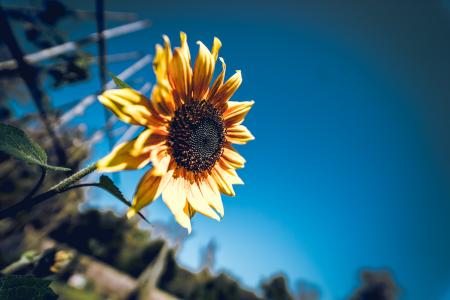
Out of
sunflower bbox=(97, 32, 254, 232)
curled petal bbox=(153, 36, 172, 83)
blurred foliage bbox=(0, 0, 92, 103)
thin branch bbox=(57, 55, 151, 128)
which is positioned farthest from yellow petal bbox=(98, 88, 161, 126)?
thin branch bbox=(57, 55, 151, 128)

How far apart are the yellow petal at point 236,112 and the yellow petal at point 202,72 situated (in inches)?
7.1

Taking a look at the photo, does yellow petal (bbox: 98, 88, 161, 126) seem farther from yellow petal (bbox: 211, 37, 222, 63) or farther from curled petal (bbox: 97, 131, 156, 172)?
yellow petal (bbox: 211, 37, 222, 63)

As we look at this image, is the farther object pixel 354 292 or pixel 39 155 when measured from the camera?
pixel 354 292

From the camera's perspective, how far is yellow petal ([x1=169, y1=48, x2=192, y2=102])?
3.39 feet

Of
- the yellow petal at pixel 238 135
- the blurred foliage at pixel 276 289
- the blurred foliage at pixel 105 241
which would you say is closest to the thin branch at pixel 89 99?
the yellow petal at pixel 238 135

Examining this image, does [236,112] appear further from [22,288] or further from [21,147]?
[22,288]

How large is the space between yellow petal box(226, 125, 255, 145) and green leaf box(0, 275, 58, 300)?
98 cm

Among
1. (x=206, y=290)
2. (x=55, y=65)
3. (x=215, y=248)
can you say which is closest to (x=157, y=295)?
(x=206, y=290)

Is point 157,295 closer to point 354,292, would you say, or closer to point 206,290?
point 206,290

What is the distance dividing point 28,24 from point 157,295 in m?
17.2

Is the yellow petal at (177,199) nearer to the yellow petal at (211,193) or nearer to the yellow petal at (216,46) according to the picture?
the yellow petal at (211,193)

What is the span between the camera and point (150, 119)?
0.99m

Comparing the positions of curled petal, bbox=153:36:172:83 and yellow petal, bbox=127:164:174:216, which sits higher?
curled petal, bbox=153:36:172:83

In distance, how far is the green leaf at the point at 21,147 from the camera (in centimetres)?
74
